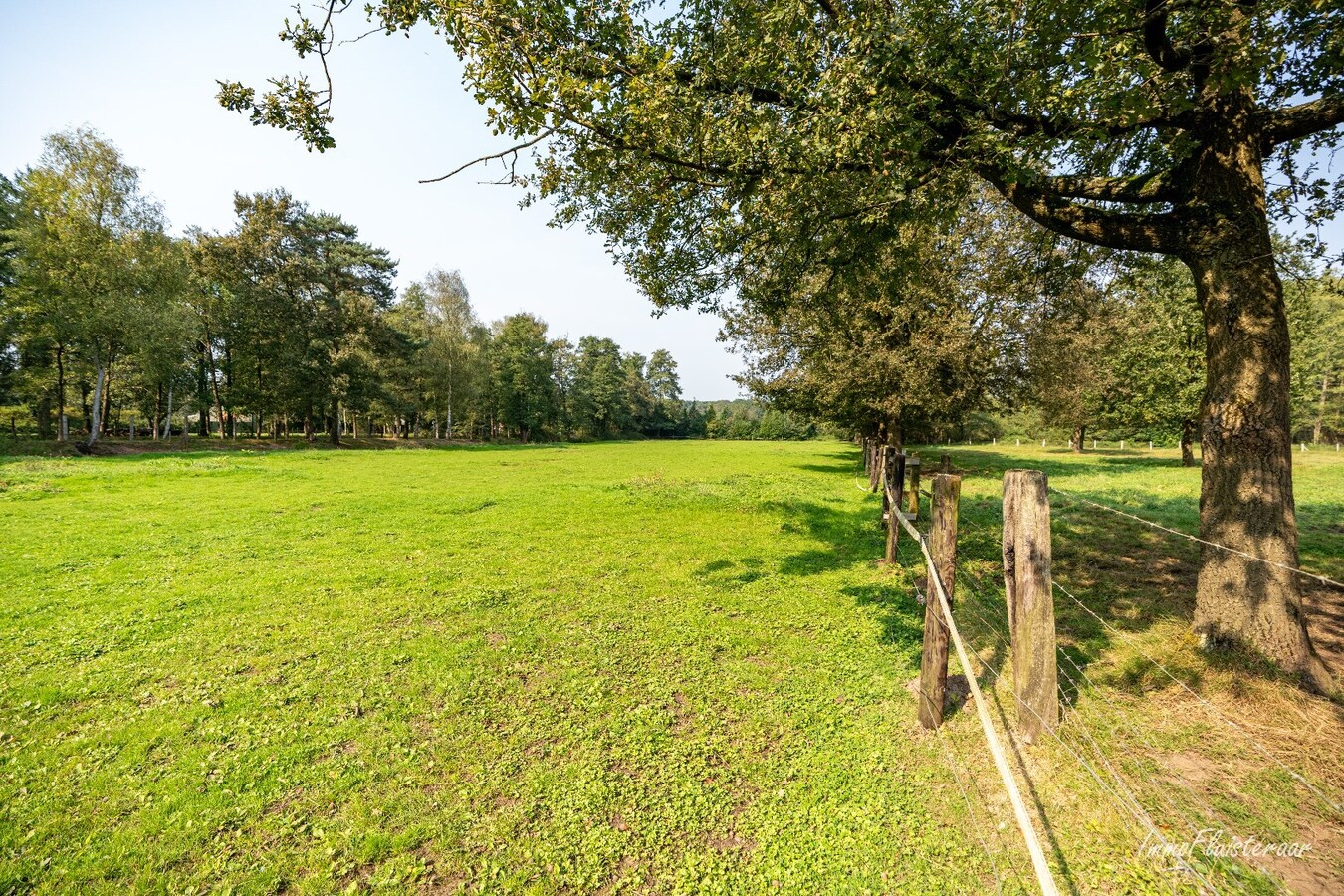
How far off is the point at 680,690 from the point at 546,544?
6.39 m

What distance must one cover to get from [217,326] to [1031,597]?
55185 millimetres

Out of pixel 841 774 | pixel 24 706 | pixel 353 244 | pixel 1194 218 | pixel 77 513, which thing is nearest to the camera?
pixel 841 774

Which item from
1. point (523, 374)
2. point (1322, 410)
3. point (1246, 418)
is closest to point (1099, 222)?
point (1246, 418)

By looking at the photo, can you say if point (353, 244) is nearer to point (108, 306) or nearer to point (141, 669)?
point (108, 306)

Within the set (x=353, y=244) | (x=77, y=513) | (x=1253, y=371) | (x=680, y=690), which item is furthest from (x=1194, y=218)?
(x=353, y=244)

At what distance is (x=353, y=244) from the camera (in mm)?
43531

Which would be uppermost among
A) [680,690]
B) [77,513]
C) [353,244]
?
[353,244]

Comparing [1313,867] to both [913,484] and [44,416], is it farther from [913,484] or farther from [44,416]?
[44,416]

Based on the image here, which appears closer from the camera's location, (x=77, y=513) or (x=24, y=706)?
(x=24, y=706)

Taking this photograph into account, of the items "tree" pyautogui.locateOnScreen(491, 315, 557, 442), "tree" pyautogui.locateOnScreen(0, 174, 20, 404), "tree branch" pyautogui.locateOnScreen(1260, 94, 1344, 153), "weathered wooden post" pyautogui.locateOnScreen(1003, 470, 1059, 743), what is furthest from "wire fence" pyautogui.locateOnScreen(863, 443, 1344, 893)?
"tree" pyautogui.locateOnScreen(491, 315, 557, 442)

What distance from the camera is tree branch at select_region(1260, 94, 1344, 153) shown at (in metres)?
4.93

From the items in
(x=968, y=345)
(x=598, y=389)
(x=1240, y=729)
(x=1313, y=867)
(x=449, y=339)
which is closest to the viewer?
(x=1313, y=867)

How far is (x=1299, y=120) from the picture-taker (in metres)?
5.07

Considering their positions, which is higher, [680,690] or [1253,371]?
[1253,371]
